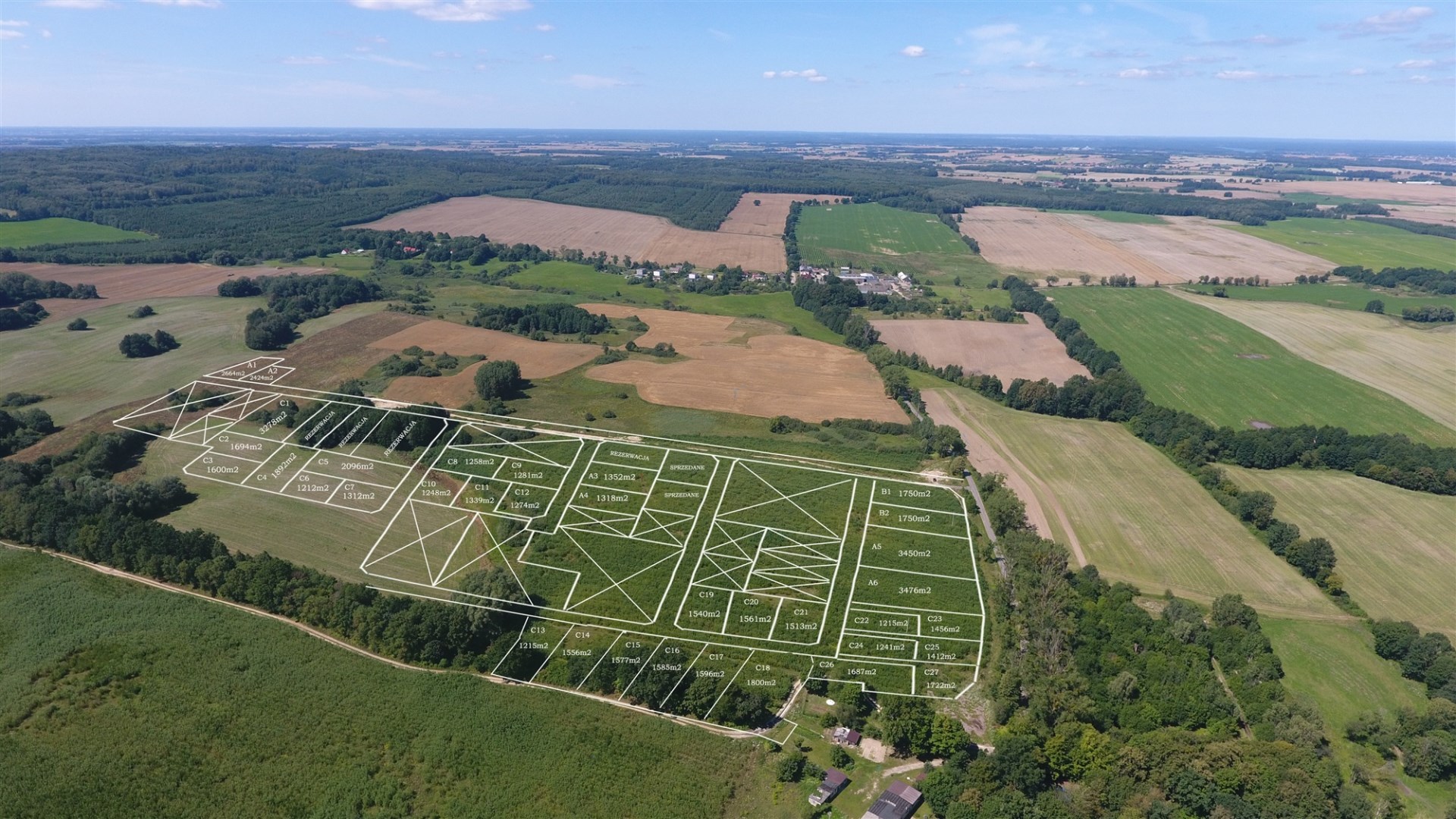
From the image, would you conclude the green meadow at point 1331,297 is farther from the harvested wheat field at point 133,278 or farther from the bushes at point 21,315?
the bushes at point 21,315

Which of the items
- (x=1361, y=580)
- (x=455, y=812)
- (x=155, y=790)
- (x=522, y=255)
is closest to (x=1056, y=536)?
(x=1361, y=580)

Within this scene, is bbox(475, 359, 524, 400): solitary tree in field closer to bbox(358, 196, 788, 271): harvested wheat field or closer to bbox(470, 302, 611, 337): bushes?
bbox(470, 302, 611, 337): bushes

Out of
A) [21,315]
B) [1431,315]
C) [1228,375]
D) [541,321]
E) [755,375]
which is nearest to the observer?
[755,375]

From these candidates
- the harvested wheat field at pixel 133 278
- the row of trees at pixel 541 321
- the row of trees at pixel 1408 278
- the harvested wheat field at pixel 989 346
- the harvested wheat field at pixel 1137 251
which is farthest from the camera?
the harvested wheat field at pixel 1137 251

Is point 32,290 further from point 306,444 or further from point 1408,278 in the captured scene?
point 1408,278

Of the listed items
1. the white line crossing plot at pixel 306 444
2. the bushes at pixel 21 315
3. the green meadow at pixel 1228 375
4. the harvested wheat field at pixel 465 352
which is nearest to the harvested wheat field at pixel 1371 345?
the green meadow at pixel 1228 375

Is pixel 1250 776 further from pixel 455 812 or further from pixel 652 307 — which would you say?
pixel 652 307

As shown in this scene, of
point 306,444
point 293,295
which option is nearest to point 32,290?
point 293,295
